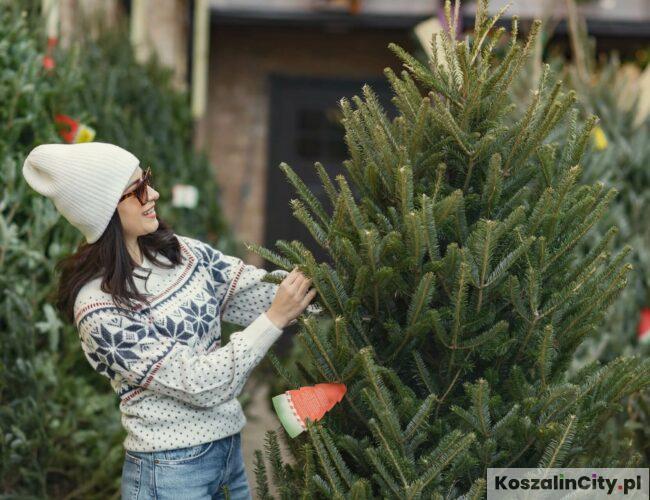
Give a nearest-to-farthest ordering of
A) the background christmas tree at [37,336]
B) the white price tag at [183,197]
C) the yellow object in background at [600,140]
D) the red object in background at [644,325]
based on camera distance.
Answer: the background christmas tree at [37,336], the red object in background at [644,325], the yellow object in background at [600,140], the white price tag at [183,197]

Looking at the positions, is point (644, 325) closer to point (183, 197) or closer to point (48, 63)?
point (183, 197)

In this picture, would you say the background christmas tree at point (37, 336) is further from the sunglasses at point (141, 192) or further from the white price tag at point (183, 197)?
Result: the sunglasses at point (141, 192)

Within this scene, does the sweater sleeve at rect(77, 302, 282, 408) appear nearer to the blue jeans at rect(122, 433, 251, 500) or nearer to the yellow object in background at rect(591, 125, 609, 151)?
the blue jeans at rect(122, 433, 251, 500)

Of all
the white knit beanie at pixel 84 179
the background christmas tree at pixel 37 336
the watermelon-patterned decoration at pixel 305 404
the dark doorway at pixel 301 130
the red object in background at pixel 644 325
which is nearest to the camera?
the watermelon-patterned decoration at pixel 305 404

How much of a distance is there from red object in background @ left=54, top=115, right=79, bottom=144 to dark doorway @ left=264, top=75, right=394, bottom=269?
4.78 metres

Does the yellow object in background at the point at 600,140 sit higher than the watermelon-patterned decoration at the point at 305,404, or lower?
higher

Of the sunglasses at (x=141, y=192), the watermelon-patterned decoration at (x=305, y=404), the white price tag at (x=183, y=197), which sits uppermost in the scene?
the sunglasses at (x=141, y=192)

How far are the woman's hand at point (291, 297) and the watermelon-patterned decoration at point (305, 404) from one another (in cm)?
19

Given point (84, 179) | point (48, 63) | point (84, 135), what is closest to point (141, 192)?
point (84, 179)

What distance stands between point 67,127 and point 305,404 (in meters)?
2.75

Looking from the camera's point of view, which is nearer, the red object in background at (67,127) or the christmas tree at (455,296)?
the christmas tree at (455,296)

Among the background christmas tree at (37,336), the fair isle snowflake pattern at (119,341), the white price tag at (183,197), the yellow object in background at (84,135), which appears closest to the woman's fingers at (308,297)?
the fair isle snowflake pattern at (119,341)

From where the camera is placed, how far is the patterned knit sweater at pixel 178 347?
219 centimetres

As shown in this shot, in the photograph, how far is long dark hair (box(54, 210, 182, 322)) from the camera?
2256 mm
